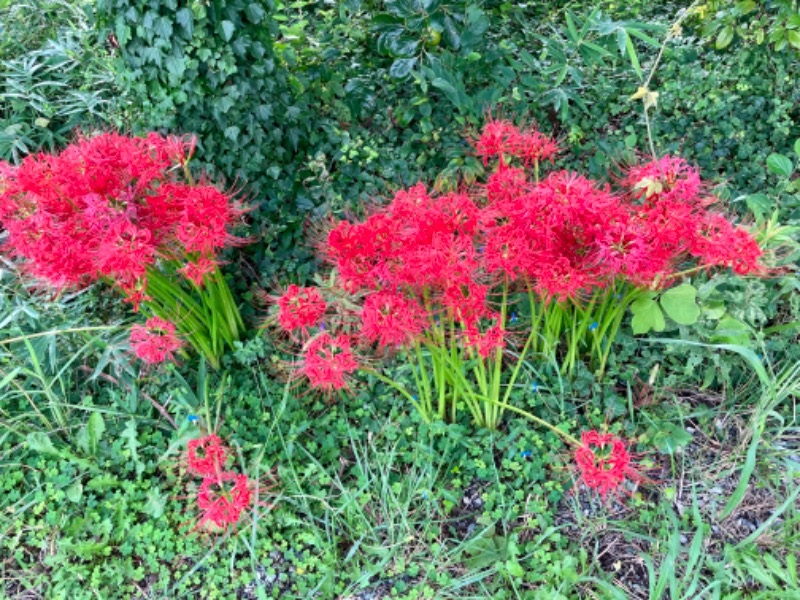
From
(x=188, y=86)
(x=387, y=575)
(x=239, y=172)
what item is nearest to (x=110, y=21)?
(x=188, y=86)

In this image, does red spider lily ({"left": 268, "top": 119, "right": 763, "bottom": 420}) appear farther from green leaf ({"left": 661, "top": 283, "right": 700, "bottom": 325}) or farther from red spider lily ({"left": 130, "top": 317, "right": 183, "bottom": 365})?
red spider lily ({"left": 130, "top": 317, "right": 183, "bottom": 365})

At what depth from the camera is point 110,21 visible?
2135mm

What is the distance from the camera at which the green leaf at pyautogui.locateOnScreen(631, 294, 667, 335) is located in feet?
6.18

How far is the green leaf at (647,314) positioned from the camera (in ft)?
6.18

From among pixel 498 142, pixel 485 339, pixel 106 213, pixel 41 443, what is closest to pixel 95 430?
pixel 41 443

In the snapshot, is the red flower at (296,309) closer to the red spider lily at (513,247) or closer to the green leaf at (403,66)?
the red spider lily at (513,247)

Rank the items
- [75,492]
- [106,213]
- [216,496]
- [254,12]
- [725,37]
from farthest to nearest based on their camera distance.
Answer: [725,37], [254,12], [75,492], [216,496], [106,213]

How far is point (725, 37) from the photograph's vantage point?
271cm

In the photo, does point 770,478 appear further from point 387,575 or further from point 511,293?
point 387,575

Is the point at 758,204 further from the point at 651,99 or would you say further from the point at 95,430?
the point at 95,430

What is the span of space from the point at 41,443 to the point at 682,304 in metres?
2.08

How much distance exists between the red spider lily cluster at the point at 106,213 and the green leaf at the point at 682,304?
1327mm

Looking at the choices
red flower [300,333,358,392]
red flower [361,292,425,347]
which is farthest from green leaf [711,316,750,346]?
red flower [300,333,358,392]

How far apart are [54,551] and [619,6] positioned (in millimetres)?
3402
